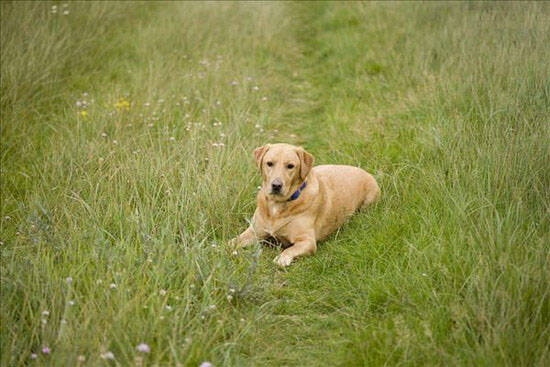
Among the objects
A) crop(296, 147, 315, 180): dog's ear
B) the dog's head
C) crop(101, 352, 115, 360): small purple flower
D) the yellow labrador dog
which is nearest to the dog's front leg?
the yellow labrador dog

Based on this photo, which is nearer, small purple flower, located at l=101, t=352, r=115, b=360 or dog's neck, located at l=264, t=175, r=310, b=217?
small purple flower, located at l=101, t=352, r=115, b=360

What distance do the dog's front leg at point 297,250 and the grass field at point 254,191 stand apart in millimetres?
70

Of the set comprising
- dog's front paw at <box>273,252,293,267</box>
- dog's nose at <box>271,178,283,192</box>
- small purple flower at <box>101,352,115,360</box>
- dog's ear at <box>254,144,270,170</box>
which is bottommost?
dog's front paw at <box>273,252,293,267</box>

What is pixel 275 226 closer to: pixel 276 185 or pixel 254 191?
pixel 276 185

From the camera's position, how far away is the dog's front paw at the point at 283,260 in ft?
13.6

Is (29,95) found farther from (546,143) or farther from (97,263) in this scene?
(546,143)

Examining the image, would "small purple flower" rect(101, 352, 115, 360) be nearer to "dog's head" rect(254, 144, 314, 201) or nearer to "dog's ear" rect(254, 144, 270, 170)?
"dog's head" rect(254, 144, 314, 201)

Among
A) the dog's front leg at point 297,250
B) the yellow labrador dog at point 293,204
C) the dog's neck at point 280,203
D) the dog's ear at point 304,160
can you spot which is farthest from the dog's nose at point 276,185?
the dog's front leg at point 297,250

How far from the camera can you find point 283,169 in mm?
4426

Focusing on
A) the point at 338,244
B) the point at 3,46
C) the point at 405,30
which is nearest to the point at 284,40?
the point at 405,30

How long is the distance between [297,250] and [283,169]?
0.68 m

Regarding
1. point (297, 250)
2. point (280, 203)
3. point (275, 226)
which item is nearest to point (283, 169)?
point (280, 203)

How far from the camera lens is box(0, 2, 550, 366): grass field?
279 cm

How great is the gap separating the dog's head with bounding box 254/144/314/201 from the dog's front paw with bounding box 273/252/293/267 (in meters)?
0.53
